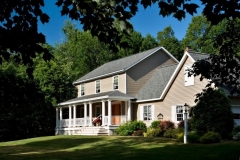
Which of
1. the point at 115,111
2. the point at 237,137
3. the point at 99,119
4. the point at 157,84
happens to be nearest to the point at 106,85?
the point at 115,111

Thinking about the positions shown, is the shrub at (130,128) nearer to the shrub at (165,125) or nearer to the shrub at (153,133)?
the shrub at (153,133)

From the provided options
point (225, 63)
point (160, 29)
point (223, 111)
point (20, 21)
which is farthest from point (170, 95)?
point (160, 29)

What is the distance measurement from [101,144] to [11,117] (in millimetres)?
16933

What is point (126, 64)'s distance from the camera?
35.3 metres

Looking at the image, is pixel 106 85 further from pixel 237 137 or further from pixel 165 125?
pixel 237 137

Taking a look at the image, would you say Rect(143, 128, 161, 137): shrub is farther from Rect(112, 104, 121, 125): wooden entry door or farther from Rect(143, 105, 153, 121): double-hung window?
Rect(112, 104, 121, 125): wooden entry door

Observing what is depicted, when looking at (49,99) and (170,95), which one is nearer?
(170,95)

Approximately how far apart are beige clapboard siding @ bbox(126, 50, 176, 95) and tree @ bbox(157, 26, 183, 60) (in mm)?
22549

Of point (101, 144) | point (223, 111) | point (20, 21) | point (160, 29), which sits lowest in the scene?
point (101, 144)

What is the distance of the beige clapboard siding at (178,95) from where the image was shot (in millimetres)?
26219

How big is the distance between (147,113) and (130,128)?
2.49 meters

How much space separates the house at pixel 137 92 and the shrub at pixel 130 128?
3.07 feet

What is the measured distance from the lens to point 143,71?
34.8 metres

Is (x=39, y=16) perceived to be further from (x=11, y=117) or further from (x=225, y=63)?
(x=11, y=117)
